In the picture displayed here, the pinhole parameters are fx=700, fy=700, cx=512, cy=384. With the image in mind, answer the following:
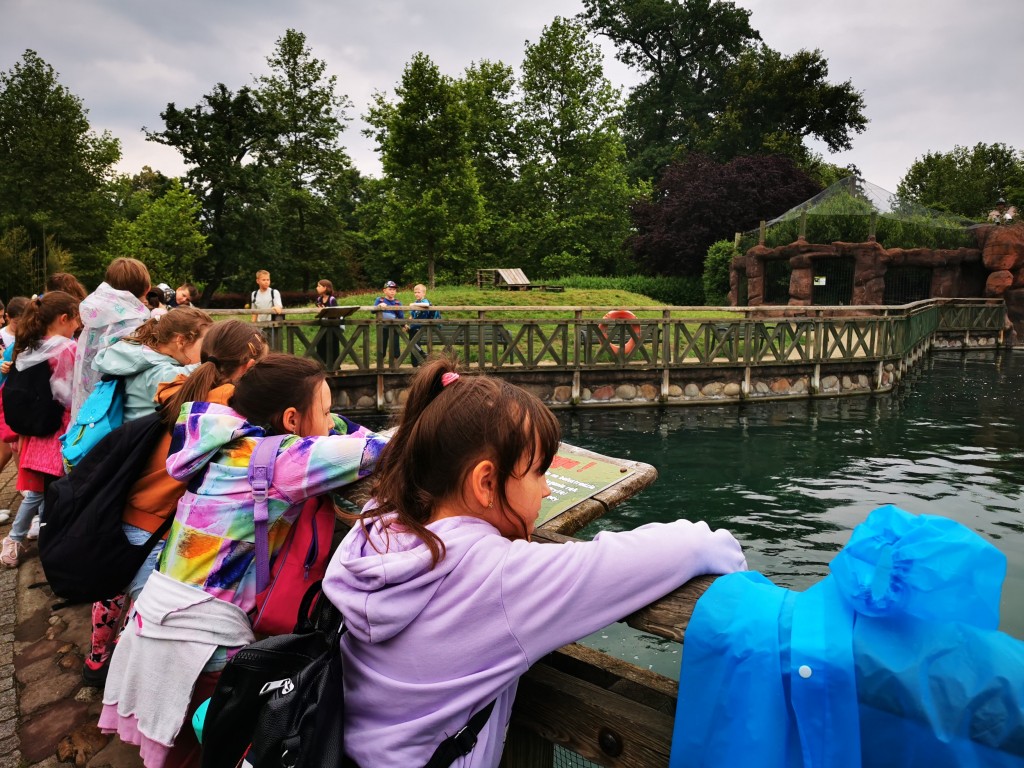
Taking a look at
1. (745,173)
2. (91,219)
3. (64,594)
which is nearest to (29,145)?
(91,219)

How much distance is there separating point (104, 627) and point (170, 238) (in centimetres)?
3338

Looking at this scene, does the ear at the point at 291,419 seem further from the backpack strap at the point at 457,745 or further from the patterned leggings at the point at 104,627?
the patterned leggings at the point at 104,627

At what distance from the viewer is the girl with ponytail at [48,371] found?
4469mm

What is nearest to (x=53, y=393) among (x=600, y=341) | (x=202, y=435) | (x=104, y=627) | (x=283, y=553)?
(x=104, y=627)

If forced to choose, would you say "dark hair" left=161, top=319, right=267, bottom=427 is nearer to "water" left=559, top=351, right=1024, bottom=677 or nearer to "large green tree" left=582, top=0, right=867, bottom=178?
"water" left=559, top=351, right=1024, bottom=677

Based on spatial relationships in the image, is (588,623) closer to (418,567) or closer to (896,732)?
(418,567)

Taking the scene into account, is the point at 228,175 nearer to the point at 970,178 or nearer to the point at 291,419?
the point at 291,419

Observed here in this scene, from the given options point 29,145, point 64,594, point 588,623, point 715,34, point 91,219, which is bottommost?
point 64,594

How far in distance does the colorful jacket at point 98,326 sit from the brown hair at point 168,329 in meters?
0.67

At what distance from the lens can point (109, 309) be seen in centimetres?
400

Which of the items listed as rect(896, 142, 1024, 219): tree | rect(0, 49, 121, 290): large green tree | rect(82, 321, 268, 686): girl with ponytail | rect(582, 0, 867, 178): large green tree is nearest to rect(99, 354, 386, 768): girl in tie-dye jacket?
rect(82, 321, 268, 686): girl with ponytail

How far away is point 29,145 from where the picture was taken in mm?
34344

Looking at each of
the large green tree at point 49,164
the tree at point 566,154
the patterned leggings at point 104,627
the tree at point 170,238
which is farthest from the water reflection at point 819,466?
the large green tree at point 49,164

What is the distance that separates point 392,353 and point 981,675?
1347 cm
